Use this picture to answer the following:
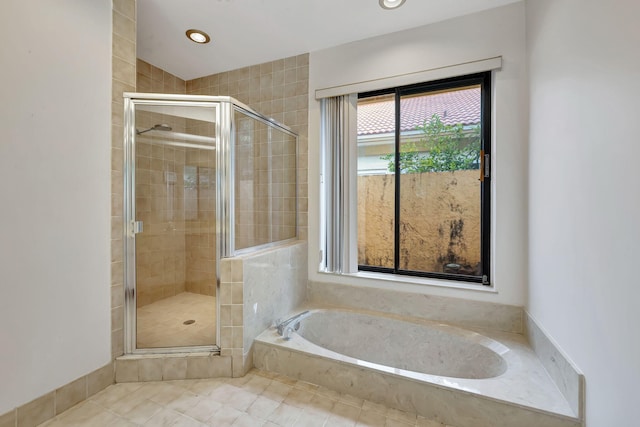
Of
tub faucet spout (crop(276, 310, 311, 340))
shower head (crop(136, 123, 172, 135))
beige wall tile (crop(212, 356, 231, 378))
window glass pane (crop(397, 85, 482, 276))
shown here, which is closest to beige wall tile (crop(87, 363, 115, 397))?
beige wall tile (crop(212, 356, 231, 378))

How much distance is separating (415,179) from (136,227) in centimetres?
218

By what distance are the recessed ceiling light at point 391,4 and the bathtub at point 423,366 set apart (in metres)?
2.29

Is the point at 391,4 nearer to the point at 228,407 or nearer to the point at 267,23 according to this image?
the point at 267,23

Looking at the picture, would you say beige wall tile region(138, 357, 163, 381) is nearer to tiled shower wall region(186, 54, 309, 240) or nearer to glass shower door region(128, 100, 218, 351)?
glass shower door region(128, 100, 218, 351)

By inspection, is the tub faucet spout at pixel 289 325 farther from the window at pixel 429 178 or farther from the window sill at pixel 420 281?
the window at pixel 429 178

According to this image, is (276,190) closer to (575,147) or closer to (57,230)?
(57,230)

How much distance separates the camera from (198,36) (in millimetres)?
2213

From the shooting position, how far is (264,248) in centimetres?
218

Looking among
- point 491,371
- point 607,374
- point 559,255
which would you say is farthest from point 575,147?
point 491,371

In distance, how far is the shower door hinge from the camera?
176 cm

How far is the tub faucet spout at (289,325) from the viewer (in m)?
1.92

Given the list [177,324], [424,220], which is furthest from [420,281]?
[177,324]

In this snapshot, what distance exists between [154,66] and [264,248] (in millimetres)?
2188

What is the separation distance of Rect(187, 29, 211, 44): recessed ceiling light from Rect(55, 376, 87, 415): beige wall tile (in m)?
2.51
